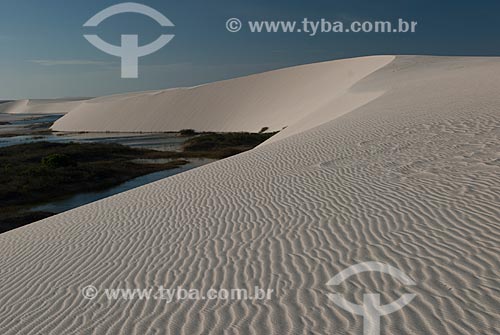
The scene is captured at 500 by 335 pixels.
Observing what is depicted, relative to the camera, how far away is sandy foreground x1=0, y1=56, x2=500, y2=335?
13.9 feet

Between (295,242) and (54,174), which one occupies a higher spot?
(295,242)

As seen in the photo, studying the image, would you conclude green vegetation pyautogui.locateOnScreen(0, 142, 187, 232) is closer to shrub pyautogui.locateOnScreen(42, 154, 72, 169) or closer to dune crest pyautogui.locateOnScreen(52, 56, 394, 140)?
shrub pyautogui.locateOnScreen(42, 154, 72, 169)

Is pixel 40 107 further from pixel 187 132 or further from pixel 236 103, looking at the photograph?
pixel 187 132

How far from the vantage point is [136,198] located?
10.7 meters

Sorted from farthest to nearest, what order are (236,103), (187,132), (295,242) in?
(236,103) < (187,132) < (295,242)

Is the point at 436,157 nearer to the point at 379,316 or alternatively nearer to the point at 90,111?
the point at 379,316

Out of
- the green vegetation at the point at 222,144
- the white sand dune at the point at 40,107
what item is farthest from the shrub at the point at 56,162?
the white sand dune at the point at 40,107

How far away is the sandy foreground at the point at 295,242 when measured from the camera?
4.22 m

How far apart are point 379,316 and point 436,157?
6.25 m

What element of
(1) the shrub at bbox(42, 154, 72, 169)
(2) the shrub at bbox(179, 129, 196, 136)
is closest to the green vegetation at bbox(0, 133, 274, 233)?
(1) the shrub at bbox(42, 154, 72, 169)

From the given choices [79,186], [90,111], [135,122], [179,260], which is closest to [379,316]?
[179,260]

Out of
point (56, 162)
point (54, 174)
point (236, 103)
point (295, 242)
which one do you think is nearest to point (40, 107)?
point (236, 103)

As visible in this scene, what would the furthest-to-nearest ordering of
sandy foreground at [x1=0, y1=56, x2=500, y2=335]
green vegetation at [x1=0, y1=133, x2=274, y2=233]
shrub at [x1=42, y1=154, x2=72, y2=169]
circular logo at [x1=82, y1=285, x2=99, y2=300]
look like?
shrub at [x1=42, y1=154, x2=72, y2=169] → green vegetation at [x1=0, y1=133, x2=274, y2=233] → circular logo at [x1=82, y1=285, x2=99, y2=300] → sandy foreground at [x1=0, y1=56, x2=500, y2=335]

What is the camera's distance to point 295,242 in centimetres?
598
